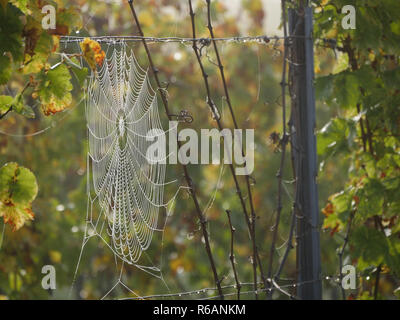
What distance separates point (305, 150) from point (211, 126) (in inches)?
38.3

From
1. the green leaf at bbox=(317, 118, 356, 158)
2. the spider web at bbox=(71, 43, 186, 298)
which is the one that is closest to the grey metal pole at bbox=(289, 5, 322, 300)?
the green leaf at bbox=(317, 118, 356, 158)

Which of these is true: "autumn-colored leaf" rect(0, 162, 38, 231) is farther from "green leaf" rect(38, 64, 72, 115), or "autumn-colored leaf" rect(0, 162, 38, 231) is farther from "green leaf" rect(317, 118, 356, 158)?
"green leaf" rect(317, 118, 356, 158)

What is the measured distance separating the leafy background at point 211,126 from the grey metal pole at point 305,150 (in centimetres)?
8

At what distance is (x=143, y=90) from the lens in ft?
6.89

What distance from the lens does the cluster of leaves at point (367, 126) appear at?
2217 mm

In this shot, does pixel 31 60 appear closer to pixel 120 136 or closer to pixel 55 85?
pixel 55 85

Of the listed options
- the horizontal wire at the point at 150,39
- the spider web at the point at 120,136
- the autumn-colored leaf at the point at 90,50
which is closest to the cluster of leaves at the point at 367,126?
the horizontal wire at the point at 150,39

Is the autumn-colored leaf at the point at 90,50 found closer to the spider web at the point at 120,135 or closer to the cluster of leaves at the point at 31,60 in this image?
the cluster of leaves at the point at 31,60

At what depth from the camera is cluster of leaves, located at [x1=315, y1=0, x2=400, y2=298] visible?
7.27ft

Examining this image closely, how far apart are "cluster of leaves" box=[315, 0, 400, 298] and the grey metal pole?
13 centimetres
